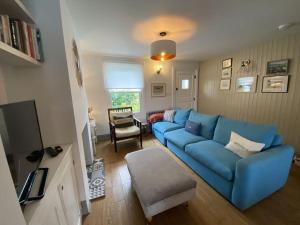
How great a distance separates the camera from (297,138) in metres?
2.62

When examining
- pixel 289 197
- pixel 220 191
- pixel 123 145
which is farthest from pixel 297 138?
pixel 123 145

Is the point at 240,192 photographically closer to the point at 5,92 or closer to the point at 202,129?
the point at 202,129

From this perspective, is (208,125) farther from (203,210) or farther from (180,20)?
(180,20)

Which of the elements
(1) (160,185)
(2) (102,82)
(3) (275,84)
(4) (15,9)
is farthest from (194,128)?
(4) (15,9)

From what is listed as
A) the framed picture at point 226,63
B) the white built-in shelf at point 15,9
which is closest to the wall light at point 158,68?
the framed picture at point 226,63

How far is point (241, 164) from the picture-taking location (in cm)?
147

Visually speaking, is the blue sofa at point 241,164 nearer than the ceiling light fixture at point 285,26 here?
Yes

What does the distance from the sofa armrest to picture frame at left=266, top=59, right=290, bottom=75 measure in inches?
75.2

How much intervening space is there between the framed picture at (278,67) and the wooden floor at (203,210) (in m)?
2.05

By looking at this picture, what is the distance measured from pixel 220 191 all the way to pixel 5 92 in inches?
103

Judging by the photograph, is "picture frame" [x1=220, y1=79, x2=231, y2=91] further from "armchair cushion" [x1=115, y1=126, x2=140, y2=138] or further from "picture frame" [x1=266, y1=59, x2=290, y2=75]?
"armchair cushion" [x1=115, y1=126, x2=140, y2=138]

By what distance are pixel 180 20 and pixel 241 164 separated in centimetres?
202

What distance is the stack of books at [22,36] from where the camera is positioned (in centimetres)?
88

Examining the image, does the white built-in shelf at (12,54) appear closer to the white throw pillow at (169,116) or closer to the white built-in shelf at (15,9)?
the white built-in shelf at (15,9)
